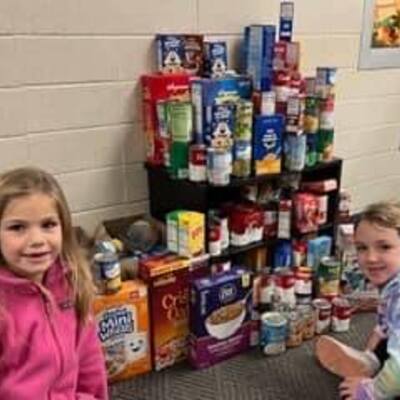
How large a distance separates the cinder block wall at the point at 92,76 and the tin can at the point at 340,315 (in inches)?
30.9

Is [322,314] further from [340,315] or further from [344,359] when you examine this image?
[344,359]

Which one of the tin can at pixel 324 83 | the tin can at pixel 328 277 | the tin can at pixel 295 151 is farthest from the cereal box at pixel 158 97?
the tin can at pixel 328 277

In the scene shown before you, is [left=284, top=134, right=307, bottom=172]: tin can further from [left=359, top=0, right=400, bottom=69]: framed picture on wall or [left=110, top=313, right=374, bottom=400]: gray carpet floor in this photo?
[left=359, top=0, right=400, bottom=69]: framed picture on wall

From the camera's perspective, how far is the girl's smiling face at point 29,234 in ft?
4.07

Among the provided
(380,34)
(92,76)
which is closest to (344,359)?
(92,76)

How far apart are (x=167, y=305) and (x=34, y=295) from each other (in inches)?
25.6

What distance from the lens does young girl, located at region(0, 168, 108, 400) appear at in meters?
1.24

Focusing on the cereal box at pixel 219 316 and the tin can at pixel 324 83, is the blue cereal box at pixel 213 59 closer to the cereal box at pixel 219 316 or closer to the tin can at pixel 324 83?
the tin can at pixel 324 83

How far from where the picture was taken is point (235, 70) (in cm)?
218

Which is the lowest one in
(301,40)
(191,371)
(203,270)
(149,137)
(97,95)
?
(191,371)

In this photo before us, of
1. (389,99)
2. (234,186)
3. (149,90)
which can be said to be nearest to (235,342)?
(234,186)

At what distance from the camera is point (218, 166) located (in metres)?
1.83

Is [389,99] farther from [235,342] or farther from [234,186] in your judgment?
[235,342]

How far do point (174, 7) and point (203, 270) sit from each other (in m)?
0.88
